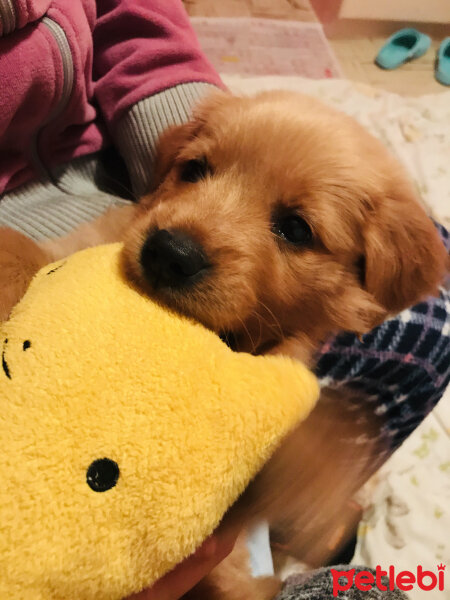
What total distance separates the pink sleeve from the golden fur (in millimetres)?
302

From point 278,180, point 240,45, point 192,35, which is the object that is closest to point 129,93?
point 192,35

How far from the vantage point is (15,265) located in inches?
27.1

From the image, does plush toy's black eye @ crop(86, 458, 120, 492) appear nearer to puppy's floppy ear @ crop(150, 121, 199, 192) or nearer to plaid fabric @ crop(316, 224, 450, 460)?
plaid fabric @ crop(316, 224, 450, 460)

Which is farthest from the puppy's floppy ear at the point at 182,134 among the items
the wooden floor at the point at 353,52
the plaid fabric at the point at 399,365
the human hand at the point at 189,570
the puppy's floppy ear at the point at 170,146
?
the wooden floor at the point at 353,52

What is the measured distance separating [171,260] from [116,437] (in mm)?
272

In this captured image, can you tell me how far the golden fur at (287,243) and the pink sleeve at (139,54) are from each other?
302mm

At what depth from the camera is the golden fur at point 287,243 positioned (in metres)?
0.72

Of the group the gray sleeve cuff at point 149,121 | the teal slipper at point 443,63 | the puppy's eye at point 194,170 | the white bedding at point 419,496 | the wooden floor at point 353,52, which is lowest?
the white bedding at point 419,496

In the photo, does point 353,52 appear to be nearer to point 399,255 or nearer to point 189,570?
point 399,255

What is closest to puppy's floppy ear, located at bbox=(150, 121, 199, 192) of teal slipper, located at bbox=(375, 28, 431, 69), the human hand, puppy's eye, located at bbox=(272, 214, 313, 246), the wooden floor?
puppy's eye, located at bbox=(272, 214, 313, 246)

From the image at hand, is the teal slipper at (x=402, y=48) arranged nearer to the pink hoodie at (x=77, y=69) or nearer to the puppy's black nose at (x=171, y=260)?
the pink hoodie at (x=77, y=69)

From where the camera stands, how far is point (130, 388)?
47 cm

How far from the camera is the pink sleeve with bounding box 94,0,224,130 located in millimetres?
1176

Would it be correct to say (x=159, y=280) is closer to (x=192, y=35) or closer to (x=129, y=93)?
(x=129, y=93)
